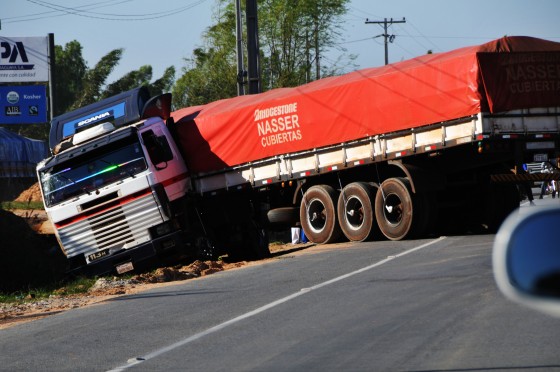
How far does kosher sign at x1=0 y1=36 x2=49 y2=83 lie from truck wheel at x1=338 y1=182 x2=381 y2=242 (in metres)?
34.9

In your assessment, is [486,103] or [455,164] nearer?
[486,103]

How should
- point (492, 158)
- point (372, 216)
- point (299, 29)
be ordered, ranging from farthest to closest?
1. point (299, 29)
2. point (372, 216)
3. point (492, 158)

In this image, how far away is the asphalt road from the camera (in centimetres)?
773

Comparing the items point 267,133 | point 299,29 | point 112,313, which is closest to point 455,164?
point 267,133

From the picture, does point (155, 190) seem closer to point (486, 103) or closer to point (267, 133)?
point (267, 133)

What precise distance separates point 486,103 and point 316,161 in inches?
189

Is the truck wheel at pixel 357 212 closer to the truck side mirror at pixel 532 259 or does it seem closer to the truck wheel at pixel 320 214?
the truck wheel at pixel 320 214

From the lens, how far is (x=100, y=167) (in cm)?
2059

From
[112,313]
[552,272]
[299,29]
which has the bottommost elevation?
[112,313]

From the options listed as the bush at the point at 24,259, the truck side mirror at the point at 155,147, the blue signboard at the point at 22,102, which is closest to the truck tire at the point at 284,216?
the truck side mirror at the point at 155,147

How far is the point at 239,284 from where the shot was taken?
579 inches

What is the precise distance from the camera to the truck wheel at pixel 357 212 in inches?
816

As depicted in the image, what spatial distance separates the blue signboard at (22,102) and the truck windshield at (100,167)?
1290 inches

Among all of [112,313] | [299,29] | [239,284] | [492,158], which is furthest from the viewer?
[299,29]
